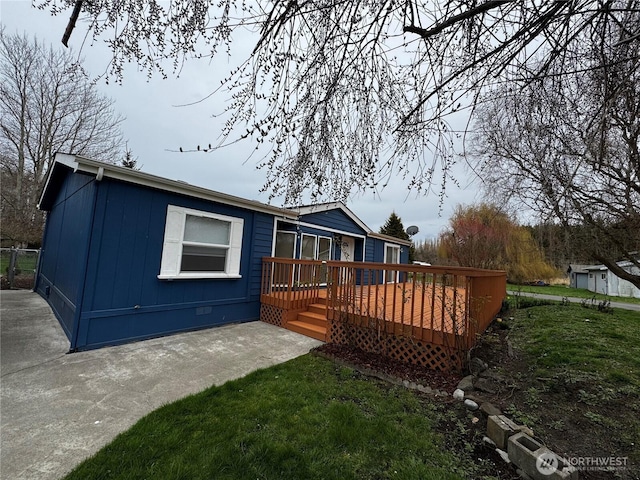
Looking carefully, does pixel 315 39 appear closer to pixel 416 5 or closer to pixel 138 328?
pixel 416 5

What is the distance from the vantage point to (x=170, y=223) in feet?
16.4

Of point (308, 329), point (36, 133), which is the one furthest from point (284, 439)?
point (36, 133)

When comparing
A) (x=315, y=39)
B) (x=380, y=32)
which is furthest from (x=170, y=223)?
(x=380, y=32)

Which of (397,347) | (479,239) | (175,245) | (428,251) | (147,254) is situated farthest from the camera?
(428,251)

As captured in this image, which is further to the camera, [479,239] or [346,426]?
[479,239]

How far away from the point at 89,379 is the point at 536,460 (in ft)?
14.9

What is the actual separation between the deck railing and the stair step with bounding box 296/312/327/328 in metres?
0.25

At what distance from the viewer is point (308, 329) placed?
539 centimetres

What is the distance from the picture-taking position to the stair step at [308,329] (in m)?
5.20

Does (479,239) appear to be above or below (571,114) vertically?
above

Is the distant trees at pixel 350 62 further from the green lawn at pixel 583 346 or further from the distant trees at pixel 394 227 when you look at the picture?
the distant trees at pixel 394 227

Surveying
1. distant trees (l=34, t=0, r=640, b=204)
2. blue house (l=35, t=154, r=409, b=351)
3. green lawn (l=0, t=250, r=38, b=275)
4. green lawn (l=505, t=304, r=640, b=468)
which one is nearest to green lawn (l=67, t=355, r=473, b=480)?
green lawn (l=505, t=304, r=640, b=468)

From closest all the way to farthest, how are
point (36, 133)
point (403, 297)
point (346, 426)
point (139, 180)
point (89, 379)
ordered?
point (346, 426) → point (89, 379) → point (403, 297) → point (139, 180) → point (36, 133)

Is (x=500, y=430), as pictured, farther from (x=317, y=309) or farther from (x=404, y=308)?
(x=317, y=309)
